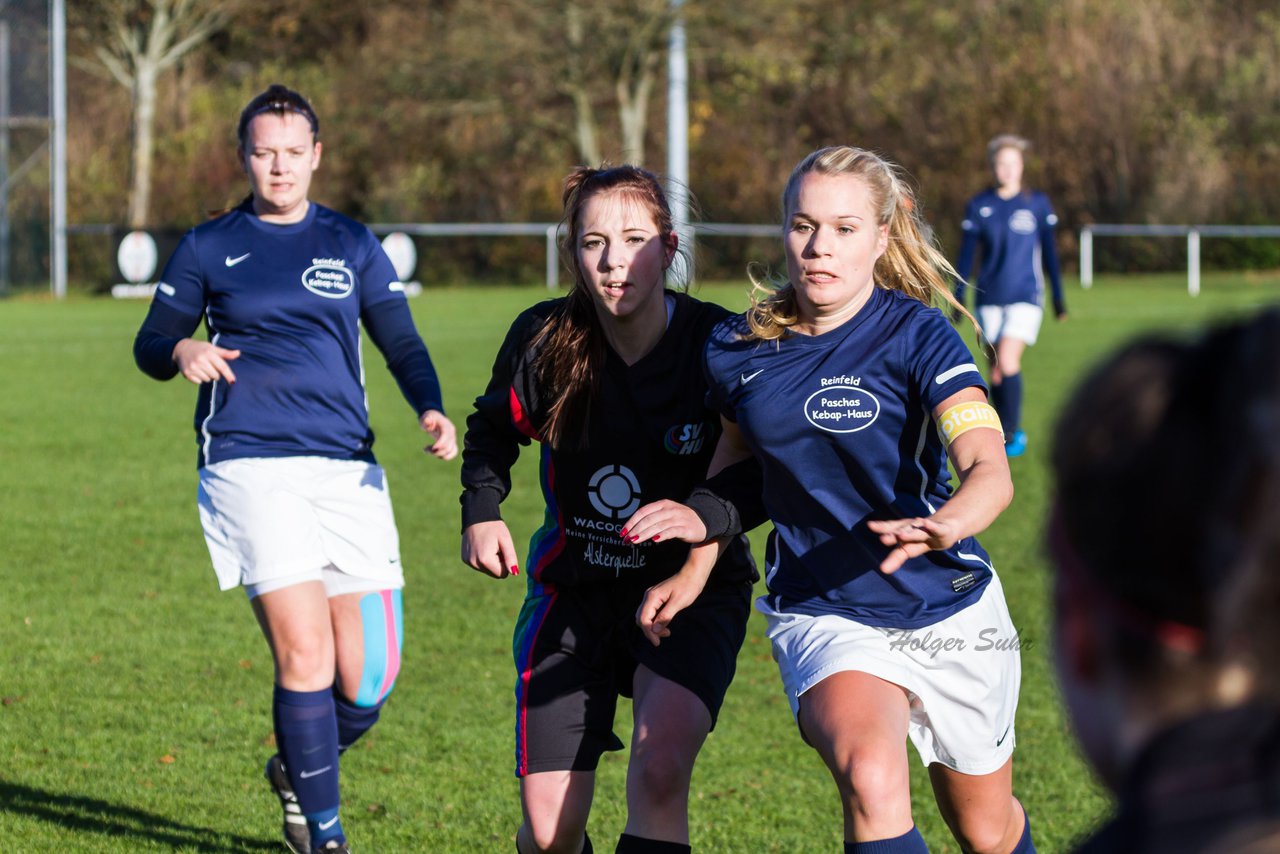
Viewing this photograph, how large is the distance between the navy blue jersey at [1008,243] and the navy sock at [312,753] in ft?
29.8

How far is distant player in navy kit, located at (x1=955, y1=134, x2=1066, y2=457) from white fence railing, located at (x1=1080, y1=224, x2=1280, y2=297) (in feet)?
63.9

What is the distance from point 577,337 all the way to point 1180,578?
2.80 m

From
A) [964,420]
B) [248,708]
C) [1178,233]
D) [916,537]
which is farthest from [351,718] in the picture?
[1178,233]

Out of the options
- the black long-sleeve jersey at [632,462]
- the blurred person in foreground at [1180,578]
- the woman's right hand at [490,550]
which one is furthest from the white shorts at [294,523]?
the blurred person in foreground at [1180,578]

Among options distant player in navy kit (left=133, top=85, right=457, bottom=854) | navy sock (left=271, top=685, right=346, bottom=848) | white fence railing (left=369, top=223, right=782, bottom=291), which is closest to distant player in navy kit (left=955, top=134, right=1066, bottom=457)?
distant player in navy kit (left=133, top=85, right=457, bottom=854)

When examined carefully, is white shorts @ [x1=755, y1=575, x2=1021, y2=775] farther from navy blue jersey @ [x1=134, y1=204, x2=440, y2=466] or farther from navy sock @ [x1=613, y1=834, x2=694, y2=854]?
navy blue jersey @ [x1=134, y1=204, x2=440, y2=466]

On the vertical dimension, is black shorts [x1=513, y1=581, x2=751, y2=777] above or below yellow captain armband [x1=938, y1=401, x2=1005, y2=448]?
below

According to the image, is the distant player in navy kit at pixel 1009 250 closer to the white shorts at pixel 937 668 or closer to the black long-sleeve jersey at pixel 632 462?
the black long-sleeve jersey at pixel 632 462

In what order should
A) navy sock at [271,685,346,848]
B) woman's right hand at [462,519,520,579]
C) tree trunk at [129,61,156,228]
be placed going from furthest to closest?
tree trunk at [129,61,156,228] < navy sock at [271,685,346,848] < woman's right hand at [462,519,520,579]

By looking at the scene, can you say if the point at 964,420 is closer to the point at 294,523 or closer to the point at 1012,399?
the point at 294,523

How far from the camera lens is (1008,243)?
12.9 m

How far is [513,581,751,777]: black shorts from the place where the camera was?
372cm

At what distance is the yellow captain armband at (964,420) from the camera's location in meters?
3.23

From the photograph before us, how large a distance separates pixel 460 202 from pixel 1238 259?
16.9m
